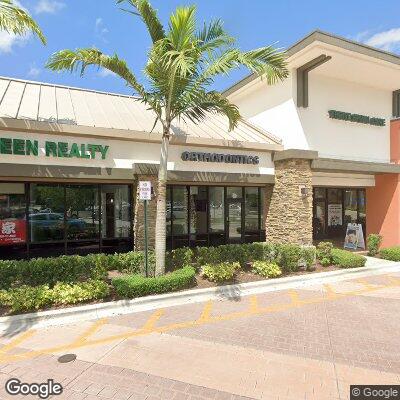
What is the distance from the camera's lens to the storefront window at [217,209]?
1628cm

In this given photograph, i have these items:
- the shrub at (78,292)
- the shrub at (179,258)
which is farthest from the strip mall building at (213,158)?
the shrub at (78,292)

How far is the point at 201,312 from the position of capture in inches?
313

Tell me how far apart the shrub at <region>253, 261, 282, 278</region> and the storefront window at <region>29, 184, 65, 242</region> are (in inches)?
326

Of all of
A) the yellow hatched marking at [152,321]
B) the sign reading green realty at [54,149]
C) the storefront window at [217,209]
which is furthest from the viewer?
the storefront window at [217,209]

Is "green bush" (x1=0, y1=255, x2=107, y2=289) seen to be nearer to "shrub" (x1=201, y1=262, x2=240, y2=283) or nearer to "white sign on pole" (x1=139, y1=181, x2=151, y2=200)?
"white sign on pole" (x1=139, y1=181, x2=151, y2=200)

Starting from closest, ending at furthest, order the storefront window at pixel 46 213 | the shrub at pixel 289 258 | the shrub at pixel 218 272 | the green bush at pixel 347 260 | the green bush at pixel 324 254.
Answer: the shrub at pixel 218 272 < the shrub at pixel 289 258 < the green bush at pixel 347 260 < the green bush at pixel 324 254 < the storefront window at pixel 46 213

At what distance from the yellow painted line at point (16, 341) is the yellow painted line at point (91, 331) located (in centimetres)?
110

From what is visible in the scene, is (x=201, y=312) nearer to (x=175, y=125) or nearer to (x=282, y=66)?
(x=282, y=66)

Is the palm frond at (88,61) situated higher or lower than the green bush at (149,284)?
higher

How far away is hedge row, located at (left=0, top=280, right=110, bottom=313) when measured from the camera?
7672 millimetres

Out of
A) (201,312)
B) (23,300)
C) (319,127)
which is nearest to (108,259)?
(23,300)

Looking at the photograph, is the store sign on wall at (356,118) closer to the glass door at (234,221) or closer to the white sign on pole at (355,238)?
the white sign on pole at (355,238)

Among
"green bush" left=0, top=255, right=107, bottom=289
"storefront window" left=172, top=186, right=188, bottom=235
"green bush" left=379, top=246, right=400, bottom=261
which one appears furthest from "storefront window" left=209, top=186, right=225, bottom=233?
"green bush" left=0, top=255, right=107, bottom=289

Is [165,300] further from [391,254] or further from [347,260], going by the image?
[391,254]
